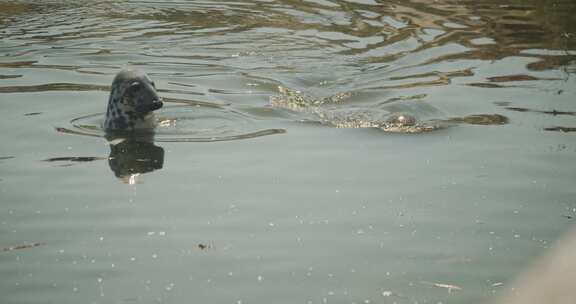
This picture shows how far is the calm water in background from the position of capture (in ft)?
20.4

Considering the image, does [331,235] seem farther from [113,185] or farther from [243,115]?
[243,115]

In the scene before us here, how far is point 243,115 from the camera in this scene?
10.3 metres

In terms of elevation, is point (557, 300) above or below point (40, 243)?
above

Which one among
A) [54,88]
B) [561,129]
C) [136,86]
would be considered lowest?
[54,88]

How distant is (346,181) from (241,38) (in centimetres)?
645

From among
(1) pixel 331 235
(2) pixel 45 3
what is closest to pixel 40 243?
(1) pixel 331 235

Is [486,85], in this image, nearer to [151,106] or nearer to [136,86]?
[151,106]

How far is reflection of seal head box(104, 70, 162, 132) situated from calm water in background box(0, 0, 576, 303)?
1.49ft

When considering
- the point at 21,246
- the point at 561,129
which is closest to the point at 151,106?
the point at 21,246

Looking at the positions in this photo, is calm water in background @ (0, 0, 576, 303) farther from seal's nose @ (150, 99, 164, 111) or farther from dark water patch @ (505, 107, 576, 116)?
seal's nose @ (150, 99, 164, 111)

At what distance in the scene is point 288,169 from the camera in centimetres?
831

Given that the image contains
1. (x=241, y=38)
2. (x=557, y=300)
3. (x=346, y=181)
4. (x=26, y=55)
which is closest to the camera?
(x=557, y=300)

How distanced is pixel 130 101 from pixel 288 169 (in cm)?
204

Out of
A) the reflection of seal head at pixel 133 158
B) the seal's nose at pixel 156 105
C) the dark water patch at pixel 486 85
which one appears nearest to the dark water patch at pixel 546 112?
the dark water patch at pixel 486 85
